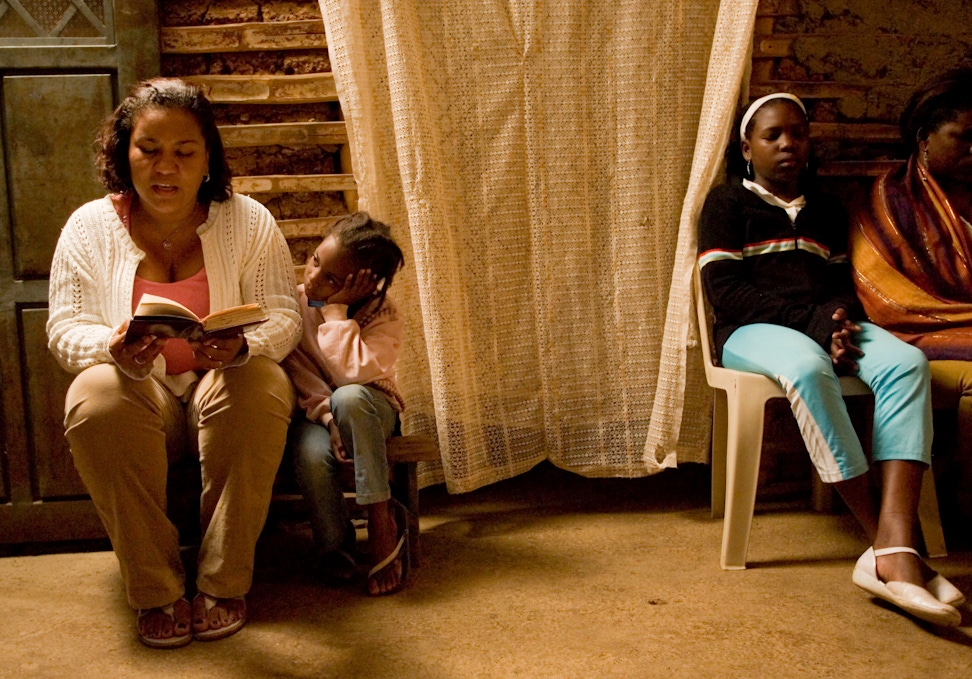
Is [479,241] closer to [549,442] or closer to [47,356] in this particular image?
[549,442]

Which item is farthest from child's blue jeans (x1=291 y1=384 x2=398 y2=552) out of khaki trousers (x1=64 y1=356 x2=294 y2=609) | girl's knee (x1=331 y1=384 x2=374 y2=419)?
khaki trousers (x1=64 y1=356 x2=294 y2=609)

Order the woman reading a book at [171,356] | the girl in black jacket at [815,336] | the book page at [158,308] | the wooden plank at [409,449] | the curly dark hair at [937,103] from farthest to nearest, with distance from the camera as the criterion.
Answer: the curly dark hair at [937,103] < the wooden plank at [409,449] < the girl in black jacket at [815,336] < the woman reading a book at [171,356] < the book page at [158,308]

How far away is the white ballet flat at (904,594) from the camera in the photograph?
1.81 m

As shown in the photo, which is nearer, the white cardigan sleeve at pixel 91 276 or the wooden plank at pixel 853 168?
the white cardigan sleeve at pixel 91 276

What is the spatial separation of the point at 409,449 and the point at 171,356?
651 millimetres

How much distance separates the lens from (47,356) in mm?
2465

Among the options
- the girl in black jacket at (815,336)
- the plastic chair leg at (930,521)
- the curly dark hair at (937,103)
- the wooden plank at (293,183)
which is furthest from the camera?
the wooden plank at (293,183)

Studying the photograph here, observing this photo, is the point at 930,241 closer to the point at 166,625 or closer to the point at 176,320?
the point at 176,320

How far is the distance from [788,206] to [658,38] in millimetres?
658

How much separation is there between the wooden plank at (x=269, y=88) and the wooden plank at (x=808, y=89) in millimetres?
1345

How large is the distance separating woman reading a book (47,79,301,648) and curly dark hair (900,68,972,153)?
1916 mm

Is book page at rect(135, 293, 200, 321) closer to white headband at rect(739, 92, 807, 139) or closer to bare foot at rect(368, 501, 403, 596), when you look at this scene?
bare foot at rect(368, 501, 403, 596)

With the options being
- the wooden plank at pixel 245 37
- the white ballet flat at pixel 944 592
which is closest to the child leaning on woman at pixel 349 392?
the wooden plank at pixel 245 37

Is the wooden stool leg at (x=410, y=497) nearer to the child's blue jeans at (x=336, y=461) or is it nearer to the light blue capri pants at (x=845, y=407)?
the child's blue jeans at (x=336, y=461)
